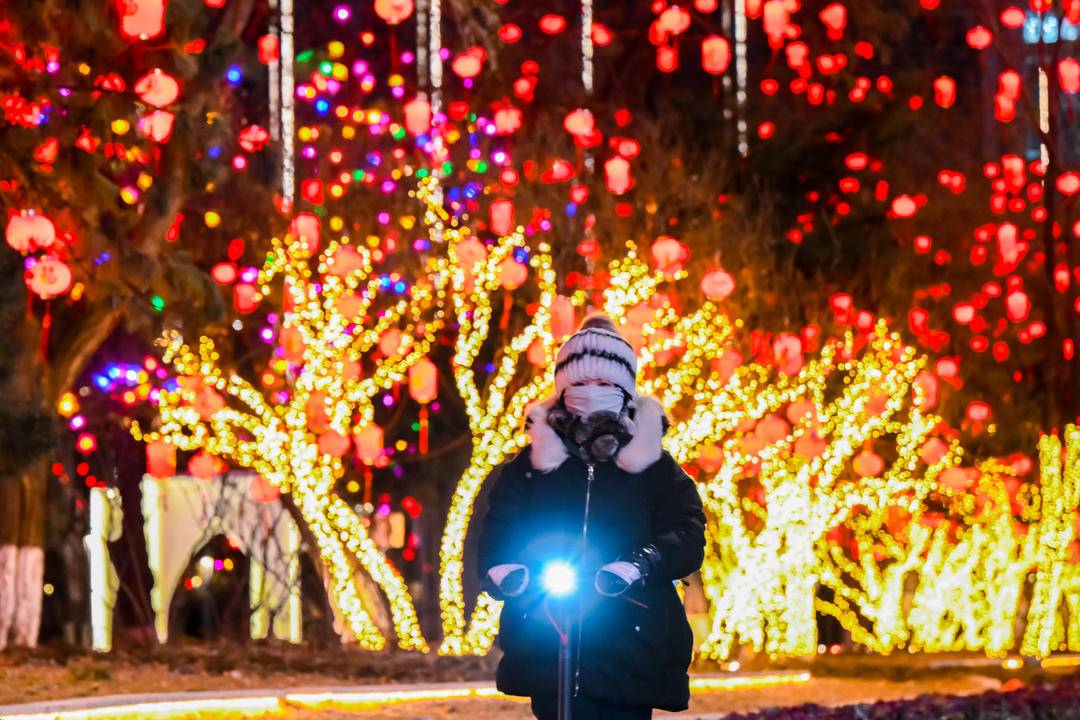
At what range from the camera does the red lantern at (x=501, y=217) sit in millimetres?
15609

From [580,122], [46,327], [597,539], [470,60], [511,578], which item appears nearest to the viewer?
[511,578]

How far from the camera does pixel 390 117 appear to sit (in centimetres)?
1725

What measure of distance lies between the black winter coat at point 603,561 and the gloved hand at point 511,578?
0.16 feet

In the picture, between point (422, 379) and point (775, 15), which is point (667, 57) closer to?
point (775, 15)

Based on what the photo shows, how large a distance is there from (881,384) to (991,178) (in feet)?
21.4

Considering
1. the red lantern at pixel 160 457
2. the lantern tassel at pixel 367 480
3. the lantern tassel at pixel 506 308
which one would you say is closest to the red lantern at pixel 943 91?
the lantern tassel at pixel 506 308

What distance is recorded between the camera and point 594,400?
5.98m

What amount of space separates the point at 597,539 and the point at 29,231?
225 inches

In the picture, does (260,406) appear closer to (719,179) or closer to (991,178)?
(719,179)

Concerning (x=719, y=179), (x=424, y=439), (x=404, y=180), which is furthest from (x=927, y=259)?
(x=404, y=180)

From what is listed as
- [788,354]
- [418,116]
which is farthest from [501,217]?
[788,354]

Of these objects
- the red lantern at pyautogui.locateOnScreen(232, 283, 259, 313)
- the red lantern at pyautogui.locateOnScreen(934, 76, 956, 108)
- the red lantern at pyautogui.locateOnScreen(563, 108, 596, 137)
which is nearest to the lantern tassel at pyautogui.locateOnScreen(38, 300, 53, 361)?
the red lantern at pyautogui.locateOnScreen(232, 283, 259, 313)

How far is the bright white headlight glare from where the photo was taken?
5.75 metres

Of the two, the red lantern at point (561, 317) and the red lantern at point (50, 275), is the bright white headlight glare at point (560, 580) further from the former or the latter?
the red lantern at point (561, 317)
